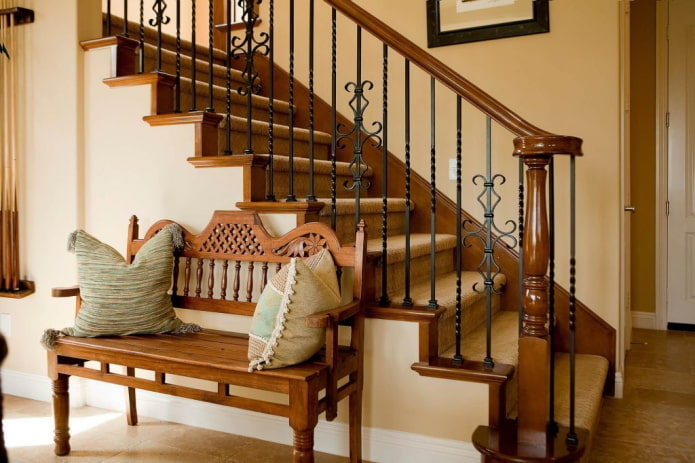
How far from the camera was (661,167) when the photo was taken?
4801mm

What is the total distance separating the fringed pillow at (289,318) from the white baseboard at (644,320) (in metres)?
3.71

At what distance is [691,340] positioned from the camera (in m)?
4.46

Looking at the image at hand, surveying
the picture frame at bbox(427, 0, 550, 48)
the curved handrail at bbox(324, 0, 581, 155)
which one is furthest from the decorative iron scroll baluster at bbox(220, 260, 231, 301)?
the picture frame at bbox(427, 0, 550, 48)

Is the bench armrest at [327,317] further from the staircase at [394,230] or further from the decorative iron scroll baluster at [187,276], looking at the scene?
the decorative iron scroll baluster at [187,276]

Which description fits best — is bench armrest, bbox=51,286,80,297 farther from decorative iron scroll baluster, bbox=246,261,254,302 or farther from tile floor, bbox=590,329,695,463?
tile floor, bbox=590,329,695,463

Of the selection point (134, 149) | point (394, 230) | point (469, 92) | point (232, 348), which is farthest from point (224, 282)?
point (469, 92)

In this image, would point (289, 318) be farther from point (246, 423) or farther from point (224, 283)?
point (246, 423)

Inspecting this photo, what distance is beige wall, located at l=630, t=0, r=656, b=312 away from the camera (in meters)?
4.80

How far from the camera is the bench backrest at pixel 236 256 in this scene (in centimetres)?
236

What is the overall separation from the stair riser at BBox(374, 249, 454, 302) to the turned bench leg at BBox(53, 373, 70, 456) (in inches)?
53.1

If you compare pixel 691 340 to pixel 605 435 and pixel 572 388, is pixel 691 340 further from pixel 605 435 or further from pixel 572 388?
pixel 572 388

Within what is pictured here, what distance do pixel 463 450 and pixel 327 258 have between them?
0.88 m

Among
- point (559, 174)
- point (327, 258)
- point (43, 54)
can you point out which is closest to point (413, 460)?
point (327, 258)

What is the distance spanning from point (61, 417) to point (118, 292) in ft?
1.85
